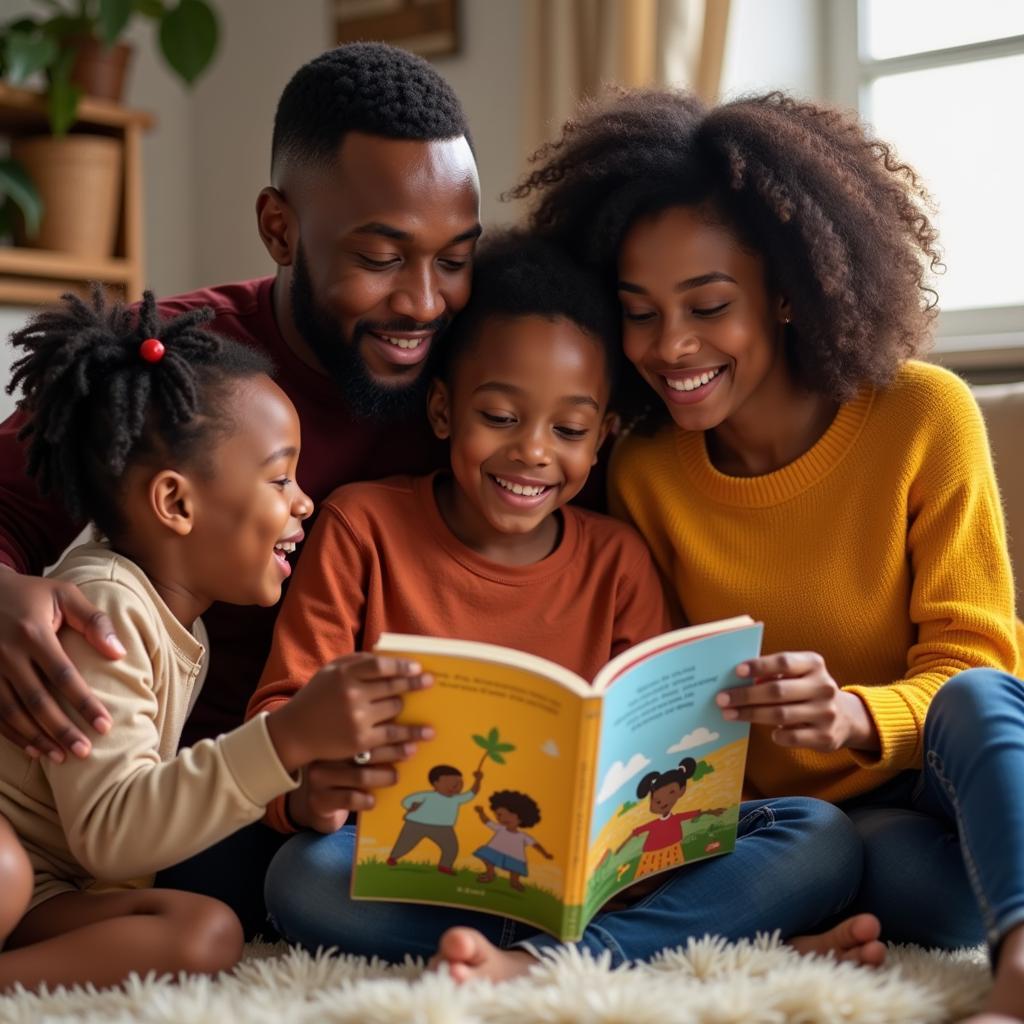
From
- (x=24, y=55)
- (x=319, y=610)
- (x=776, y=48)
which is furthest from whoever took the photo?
(x=24, y=55)

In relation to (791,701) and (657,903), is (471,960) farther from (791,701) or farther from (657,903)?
(791,701)

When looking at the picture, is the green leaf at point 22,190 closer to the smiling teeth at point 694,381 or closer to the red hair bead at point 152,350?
the red hair bead at point 152,350

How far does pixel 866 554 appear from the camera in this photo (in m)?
1.54

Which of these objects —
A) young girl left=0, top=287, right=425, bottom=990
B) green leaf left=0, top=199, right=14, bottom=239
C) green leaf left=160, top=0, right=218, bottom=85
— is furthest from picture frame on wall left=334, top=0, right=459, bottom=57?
young girl left=0, top=287, right=425, bottom=990

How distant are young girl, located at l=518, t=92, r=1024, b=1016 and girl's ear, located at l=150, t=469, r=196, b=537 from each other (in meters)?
0.56

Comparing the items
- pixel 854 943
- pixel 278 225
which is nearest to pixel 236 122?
pixel 278 225

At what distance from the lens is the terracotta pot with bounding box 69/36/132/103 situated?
10.4 feet

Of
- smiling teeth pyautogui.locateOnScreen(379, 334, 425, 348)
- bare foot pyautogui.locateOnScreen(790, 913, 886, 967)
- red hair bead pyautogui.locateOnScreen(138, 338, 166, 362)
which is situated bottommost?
bare foot pyautogui.locateOnScreen(790, 913, 886, 967)

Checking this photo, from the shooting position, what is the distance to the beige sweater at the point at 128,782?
1.17 metres

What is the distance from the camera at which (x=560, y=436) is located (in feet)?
5.06

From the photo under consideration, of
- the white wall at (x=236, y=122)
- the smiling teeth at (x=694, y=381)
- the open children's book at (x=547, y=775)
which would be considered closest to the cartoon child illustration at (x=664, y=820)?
the open children's book at (x=547, y=775)

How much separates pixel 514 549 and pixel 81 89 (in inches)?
86.0

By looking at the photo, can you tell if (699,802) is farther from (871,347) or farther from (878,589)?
(871,347)

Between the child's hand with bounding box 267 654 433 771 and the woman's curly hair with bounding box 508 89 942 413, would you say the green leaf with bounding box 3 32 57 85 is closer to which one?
the woman's curly hair with bounding box 508 89 942 413
